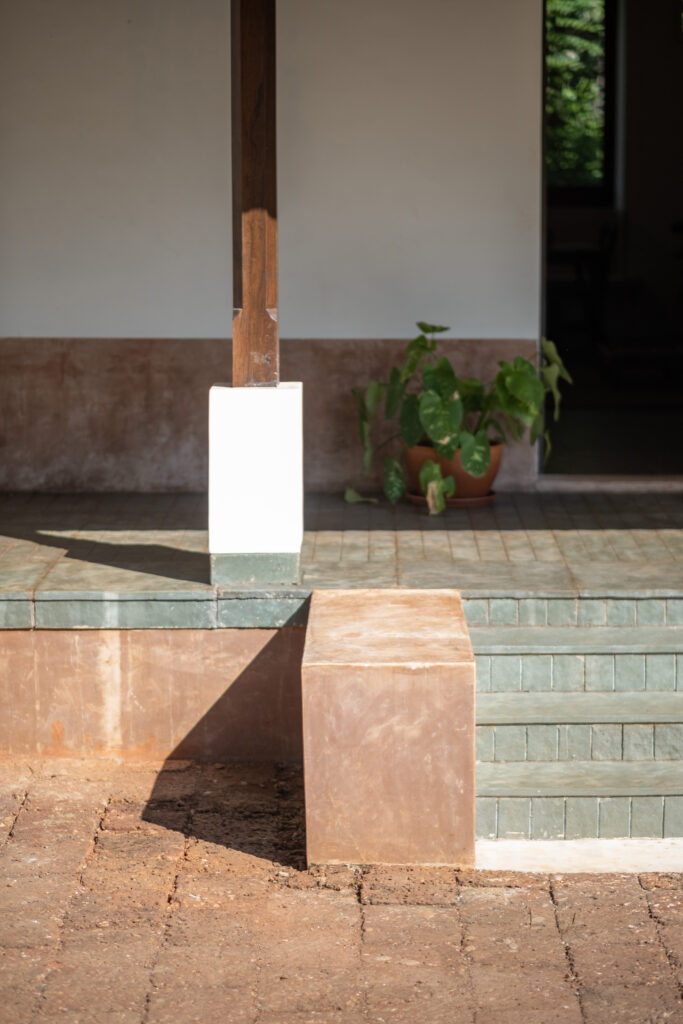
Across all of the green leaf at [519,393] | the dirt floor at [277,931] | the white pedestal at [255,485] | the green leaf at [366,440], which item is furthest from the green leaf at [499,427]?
the dirt floor at [277,931]

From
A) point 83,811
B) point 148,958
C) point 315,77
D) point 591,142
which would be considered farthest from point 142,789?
point 591,142

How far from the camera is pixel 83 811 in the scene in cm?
431

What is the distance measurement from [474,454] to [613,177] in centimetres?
704

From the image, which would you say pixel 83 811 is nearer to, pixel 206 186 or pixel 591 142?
pixel 206 186

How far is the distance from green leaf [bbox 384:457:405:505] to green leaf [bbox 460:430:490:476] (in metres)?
0.40

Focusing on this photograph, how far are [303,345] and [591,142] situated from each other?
6.66m

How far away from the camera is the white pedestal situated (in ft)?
14.8

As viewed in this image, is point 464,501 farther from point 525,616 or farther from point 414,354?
point 525,616

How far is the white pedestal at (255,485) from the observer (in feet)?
14.8

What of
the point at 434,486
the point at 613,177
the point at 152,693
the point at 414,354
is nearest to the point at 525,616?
the point at 152,693

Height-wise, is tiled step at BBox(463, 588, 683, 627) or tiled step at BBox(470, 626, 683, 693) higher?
tiled step at BBox(463, 588, 683, 627)

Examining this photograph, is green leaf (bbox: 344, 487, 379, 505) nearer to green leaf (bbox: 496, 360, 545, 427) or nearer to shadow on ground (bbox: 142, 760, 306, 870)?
green leaf (bbox: 496, 360, 545, 427)

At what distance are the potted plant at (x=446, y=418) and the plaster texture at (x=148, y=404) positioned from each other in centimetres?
13

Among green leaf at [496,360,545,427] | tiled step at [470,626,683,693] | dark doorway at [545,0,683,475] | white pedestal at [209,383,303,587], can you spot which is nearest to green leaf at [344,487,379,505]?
green leaf at [496,360,545,427]
